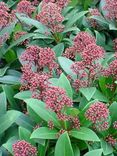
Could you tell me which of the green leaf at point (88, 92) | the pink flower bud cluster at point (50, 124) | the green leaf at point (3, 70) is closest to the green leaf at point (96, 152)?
the pink flower bud cluster at point (50, 124)

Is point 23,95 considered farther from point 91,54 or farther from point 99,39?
point 99,39

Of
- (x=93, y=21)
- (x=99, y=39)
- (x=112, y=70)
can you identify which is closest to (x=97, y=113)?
(x=112, y=70)

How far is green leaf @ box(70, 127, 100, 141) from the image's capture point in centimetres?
200

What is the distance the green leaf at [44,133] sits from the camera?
6.58 feet

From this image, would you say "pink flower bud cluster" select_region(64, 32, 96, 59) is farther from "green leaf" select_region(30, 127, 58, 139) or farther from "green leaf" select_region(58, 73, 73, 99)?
"green leaf" select_region(30, 127, 58, 139)

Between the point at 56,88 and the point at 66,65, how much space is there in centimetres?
56

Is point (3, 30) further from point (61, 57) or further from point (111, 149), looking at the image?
point (111, 149)

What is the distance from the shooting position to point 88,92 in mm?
2260

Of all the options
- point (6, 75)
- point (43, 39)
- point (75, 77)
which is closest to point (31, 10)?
point (43, 39)

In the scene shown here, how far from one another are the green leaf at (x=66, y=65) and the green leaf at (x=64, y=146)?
0.59m

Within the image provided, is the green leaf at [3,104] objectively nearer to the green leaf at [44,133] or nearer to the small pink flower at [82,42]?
the green leaf at [44,133]

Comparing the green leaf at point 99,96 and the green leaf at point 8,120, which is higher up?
the green leaf at point 8,120

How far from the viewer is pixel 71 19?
3053mm

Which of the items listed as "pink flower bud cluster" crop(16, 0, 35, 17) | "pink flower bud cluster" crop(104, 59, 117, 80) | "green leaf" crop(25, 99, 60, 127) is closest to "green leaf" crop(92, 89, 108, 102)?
"pink flower bud cluster" crop(104, 59, 117, 80)
